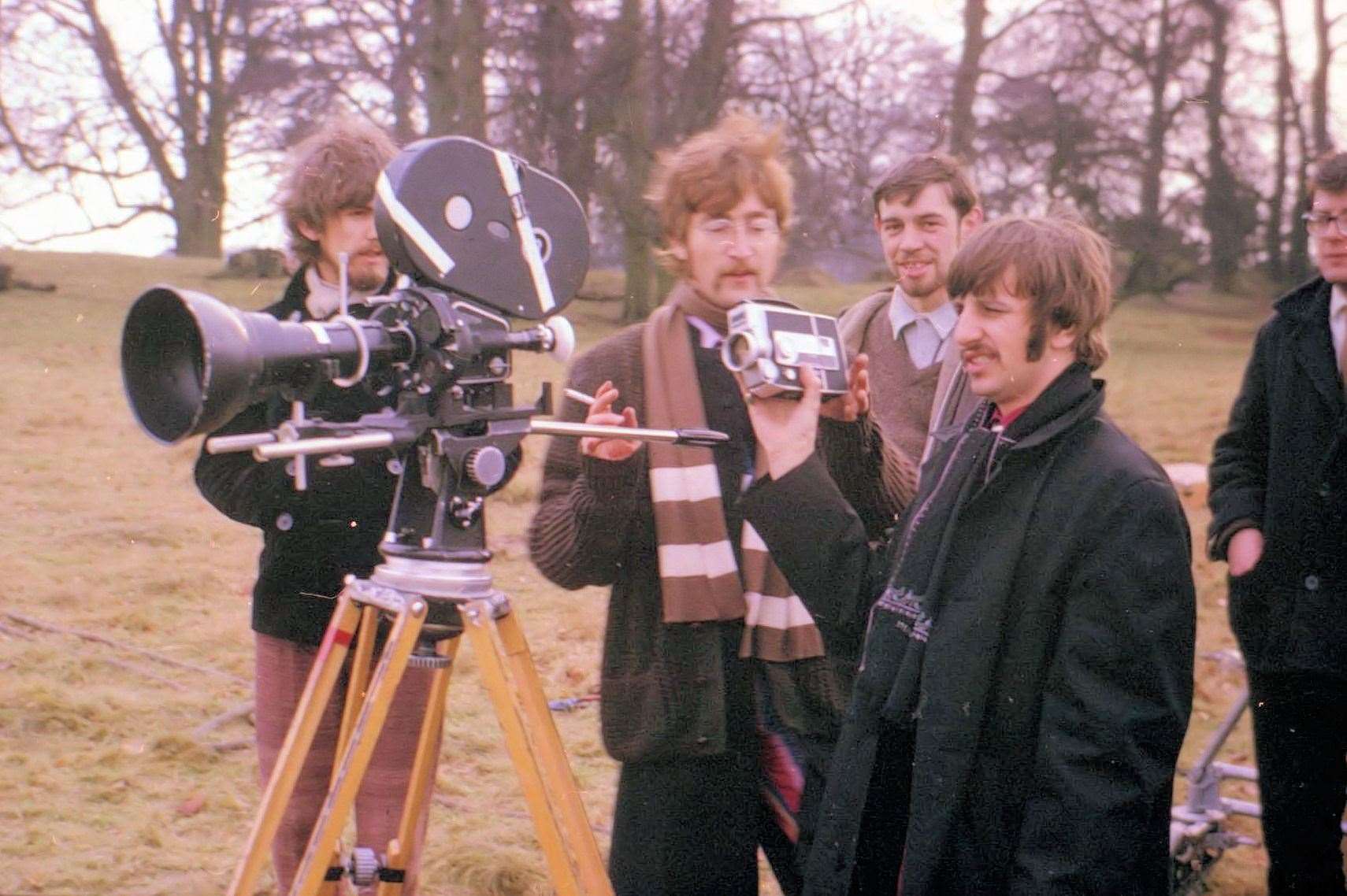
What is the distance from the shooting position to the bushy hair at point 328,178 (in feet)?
8.63

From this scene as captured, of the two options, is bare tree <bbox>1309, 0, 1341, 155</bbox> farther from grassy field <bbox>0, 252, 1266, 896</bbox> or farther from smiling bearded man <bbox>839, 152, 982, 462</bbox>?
smiling bearded man <bbox>839, 152, 982, 462</bbox>

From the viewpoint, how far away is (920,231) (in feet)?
10.3

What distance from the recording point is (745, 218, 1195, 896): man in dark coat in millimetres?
1873

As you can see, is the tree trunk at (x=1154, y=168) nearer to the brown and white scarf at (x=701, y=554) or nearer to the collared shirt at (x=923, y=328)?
the collared shirt at (x=923, y=328)

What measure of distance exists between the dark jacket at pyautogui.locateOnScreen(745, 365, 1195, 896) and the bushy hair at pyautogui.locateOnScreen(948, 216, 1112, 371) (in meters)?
0.07

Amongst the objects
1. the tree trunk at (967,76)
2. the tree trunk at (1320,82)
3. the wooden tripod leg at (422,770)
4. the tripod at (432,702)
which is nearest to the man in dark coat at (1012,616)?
the tripod at (432,702)

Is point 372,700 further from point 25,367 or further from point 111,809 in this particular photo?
point 25,367

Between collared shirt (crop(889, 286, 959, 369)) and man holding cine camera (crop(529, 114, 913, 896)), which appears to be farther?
collared shirt (crop(889, 286, 959, 369))

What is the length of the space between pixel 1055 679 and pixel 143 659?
412 centimetres

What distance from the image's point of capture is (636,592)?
8.16 feet

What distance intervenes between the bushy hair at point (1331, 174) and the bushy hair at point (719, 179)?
1297 mm

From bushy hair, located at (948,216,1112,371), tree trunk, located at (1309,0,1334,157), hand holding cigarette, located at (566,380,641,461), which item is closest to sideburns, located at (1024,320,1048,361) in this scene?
bushy hair, located at (948,216,1112,371)

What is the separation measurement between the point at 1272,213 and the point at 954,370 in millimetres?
13056

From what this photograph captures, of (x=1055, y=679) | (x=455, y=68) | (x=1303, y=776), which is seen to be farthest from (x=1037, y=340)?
(x=455, y=68)
